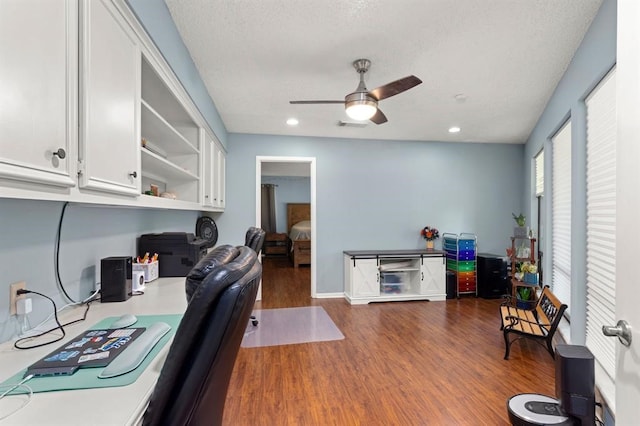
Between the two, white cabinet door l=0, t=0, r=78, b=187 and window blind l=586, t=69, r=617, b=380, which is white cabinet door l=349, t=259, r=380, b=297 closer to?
window blind l=586, t=69, r=617, b=380

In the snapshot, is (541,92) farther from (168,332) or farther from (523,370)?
(168,332)

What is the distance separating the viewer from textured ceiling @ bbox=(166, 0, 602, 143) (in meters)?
2.05

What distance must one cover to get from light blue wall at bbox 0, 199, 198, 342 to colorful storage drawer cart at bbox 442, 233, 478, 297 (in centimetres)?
437

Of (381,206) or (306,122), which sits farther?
(381,206)

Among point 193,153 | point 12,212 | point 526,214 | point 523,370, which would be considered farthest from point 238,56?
point 526,214

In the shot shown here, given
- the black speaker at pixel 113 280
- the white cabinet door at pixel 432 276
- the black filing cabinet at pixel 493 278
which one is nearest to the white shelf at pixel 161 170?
the black speaker at pixel 113 280

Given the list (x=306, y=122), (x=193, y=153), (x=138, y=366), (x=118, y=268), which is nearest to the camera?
(x=138, y=366)

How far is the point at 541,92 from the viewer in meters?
3.31

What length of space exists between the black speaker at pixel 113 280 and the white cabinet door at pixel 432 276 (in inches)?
155

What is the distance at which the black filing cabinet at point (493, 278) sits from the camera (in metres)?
4.76

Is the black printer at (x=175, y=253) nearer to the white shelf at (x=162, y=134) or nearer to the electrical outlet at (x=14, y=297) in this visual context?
the white shelf at (x=162, y=134)

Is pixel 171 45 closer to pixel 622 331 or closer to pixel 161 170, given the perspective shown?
pixel 161 170

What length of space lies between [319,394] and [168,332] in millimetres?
1408

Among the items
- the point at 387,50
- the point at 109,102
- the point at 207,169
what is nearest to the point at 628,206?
the point at 109,102
